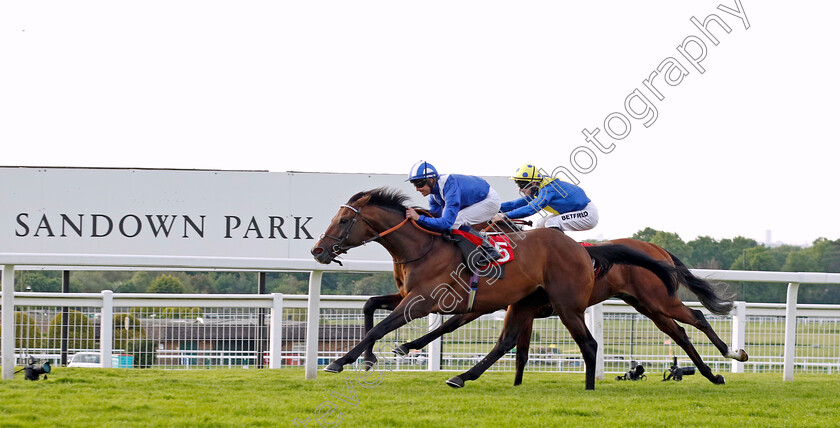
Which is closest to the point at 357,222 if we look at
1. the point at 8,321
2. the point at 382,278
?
the point at 8,321

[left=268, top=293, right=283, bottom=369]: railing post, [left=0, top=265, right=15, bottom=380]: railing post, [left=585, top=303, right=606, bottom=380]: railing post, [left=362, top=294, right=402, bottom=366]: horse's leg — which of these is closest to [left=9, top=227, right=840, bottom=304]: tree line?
[left=585, top=303, right=606, bottom=380]: railing post

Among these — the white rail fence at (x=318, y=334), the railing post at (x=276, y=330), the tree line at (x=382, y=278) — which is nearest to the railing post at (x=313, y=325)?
the white rail fence at (x=318, y=334)

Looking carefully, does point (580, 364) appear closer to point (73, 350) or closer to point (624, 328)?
point (624, 328)

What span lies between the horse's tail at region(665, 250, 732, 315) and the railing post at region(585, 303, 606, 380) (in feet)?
2.32

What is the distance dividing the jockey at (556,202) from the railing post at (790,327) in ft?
5.27

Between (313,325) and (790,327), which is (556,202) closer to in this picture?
(790,327)

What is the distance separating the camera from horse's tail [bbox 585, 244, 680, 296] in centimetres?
640

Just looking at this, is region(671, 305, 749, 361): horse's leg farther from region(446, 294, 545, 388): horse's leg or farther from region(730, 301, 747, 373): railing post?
region(730, 301, 747, 373): railing post

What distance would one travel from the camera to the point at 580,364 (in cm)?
806

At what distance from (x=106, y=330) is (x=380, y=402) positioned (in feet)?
9.87

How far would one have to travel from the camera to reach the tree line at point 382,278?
15305 millimetres

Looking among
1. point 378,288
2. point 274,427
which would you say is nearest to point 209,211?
point 378,288

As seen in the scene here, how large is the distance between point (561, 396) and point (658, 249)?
2.03 metres

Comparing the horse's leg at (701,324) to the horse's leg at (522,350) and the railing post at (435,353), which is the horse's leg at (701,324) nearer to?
the horse's leg at (522,350)
